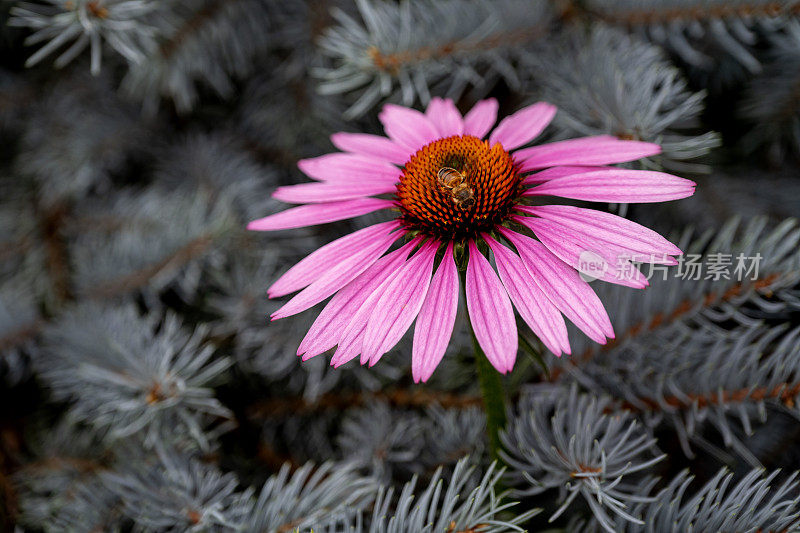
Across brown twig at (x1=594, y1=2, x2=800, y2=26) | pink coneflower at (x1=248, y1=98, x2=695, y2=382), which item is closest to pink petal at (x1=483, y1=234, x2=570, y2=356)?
pink coneflower at (x1=248, y1=98, x2=695, y2=382)

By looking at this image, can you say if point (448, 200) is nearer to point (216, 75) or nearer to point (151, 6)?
point (151, 6)

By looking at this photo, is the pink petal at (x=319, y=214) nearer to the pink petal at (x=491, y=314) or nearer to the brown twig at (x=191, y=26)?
the pink petal at (x=491, y=314)

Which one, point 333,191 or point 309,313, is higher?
point 333,191

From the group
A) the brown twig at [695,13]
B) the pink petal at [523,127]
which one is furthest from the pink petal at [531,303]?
the brown twig at [695,13]

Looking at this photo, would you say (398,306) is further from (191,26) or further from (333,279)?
(191,26)

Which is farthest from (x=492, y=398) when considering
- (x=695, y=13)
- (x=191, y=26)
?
(x=191, y=26)

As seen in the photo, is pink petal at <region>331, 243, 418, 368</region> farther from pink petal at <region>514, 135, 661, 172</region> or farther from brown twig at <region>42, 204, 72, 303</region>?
brown twig at <region>42, 204, 72, 303</region>
